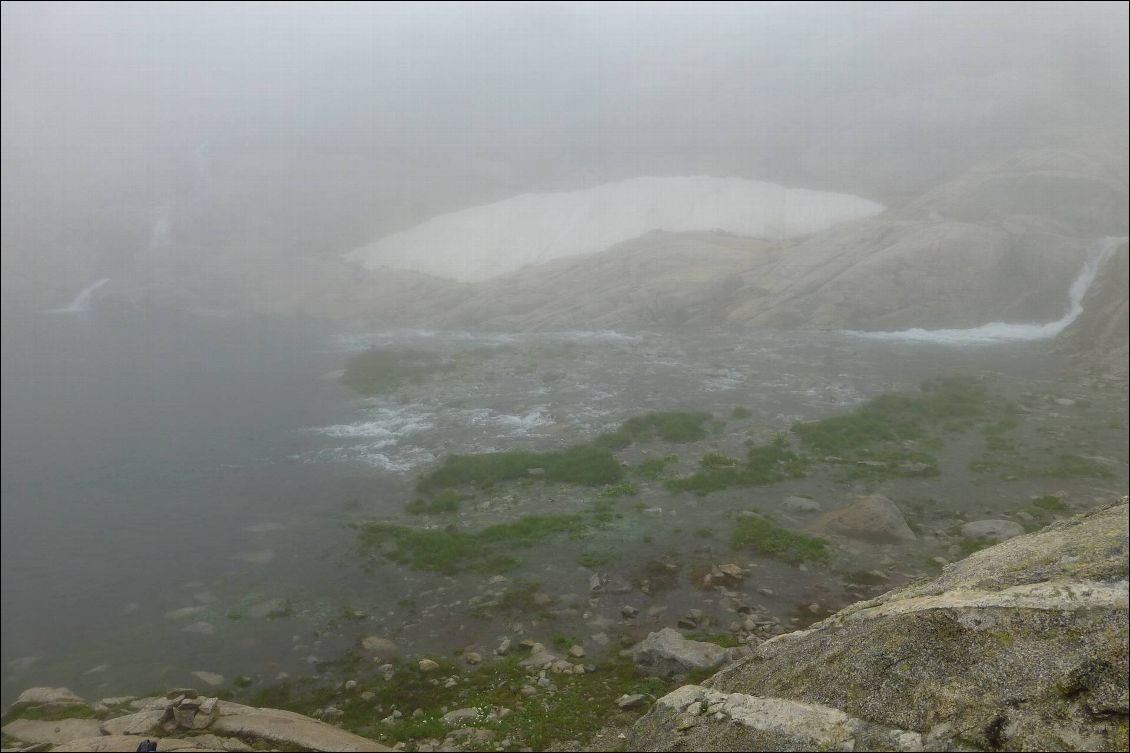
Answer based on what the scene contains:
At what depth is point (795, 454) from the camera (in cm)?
2473

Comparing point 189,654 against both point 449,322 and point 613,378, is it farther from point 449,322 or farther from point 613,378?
point 449,322

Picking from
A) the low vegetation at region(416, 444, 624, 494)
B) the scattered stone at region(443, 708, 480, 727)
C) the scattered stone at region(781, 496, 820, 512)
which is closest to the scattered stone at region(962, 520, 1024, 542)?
the scattered stone at region(781, 496, 820, 512)

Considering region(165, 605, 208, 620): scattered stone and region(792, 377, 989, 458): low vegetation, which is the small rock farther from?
region(792, 377, 989, 458): low vegetation

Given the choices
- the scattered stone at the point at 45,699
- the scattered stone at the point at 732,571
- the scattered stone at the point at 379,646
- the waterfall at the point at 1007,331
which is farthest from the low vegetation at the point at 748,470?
the waterfall at the point at 1007,331

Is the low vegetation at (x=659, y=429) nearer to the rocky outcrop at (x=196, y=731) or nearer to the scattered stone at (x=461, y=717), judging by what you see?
the scattered stone at (x=461, y=717)

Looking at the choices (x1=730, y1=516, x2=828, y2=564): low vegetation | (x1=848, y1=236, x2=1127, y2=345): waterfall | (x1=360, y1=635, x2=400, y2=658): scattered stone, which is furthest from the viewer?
(x1=848, y1=236, x2=1127, y2=345): waterfall

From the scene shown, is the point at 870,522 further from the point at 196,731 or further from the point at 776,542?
the point at 196,731

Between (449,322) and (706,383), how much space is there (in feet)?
123

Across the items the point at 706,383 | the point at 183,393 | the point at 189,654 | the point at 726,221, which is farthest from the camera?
the point at 726,221

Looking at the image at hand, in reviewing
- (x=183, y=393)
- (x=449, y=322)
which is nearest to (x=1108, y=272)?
(x=449, y=322)

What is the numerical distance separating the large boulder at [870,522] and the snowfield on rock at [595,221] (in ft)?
232

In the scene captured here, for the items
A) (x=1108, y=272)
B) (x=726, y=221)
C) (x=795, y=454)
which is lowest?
(x=795, y=454)

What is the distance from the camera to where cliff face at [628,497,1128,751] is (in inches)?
180

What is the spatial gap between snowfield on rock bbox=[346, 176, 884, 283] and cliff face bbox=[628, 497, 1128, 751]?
82.4m
